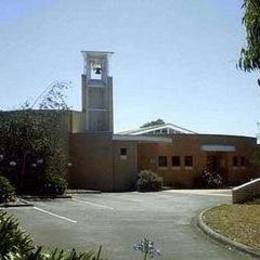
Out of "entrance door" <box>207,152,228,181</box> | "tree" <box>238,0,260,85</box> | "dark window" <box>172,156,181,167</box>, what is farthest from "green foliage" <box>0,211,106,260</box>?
"entrance door" <box>207,152,228,181</box>

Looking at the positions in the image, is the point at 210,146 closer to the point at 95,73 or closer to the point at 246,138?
the point at 246,138

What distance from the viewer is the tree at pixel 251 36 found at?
9.93 meters

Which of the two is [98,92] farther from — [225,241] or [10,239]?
[10,239]

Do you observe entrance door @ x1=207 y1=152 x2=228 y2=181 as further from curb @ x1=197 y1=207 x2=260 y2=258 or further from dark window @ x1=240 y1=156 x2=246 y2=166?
curb @ x1=197 y1=207 x2=260 y2=258

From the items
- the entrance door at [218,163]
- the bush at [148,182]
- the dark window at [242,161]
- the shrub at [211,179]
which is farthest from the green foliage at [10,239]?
the dark window at [242,161]

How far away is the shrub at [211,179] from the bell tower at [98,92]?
6.92 m

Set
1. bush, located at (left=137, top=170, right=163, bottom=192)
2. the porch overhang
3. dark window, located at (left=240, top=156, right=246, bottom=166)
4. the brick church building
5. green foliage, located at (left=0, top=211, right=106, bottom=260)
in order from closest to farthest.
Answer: green foliage, located at (left=0, top=211, right=106, bottom=260) < bush, located at (left=137, top=170, right=163, bottom=192) < the brick church building < the porch overhang < dark window, located at (left=240, top=156, right=246, bottom=166)

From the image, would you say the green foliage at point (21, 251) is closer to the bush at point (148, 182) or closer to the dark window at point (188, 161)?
the bush at point (148, 182)

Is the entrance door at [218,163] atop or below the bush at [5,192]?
atop

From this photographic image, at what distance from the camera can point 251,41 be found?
33.5ft

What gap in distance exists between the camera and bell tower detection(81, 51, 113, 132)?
4134cm

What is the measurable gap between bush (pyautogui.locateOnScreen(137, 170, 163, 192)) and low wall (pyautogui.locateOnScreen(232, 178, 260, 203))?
11.4 meters

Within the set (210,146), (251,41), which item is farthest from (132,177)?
(251,41)

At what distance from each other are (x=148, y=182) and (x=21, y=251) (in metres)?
30.5
